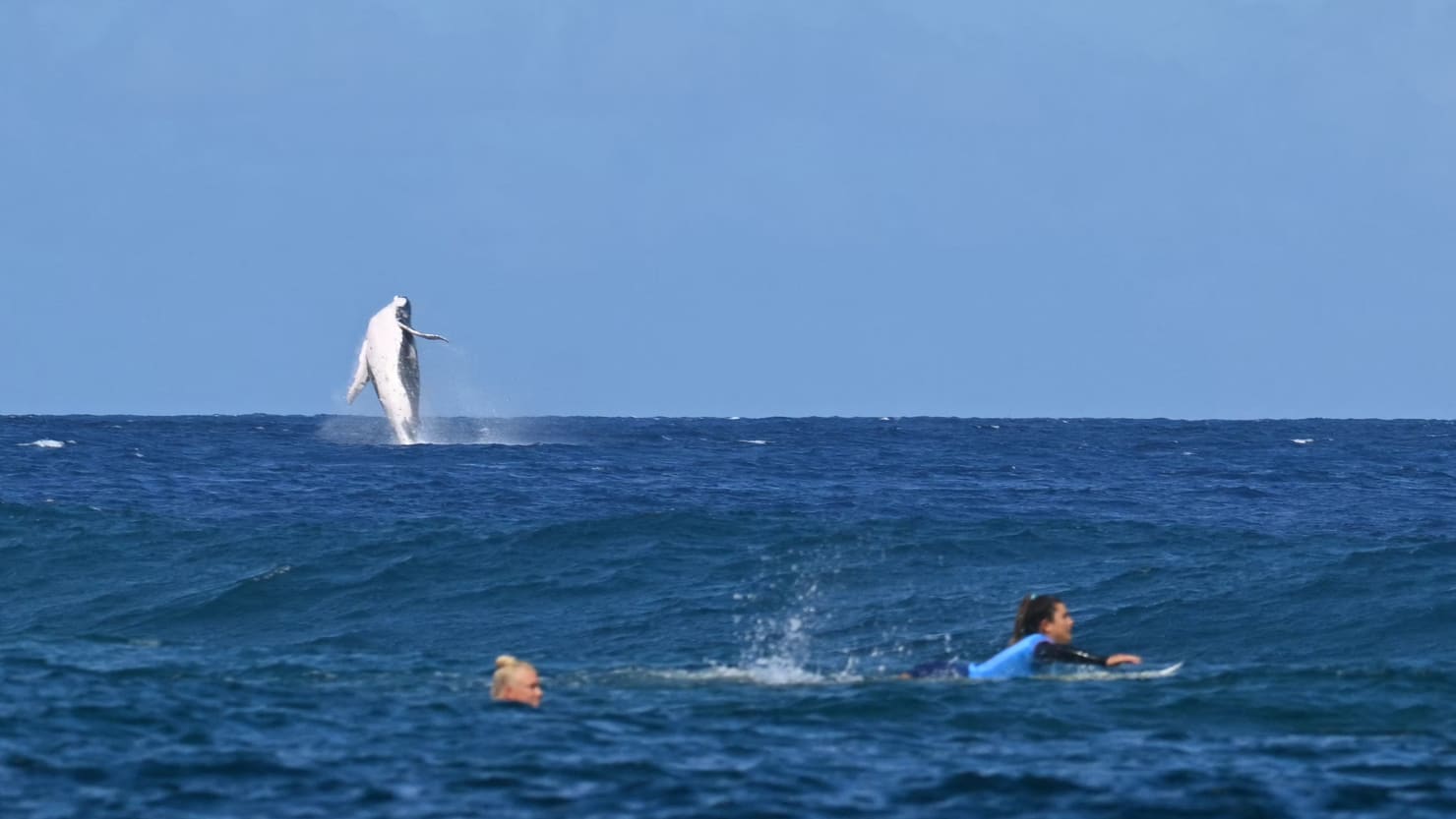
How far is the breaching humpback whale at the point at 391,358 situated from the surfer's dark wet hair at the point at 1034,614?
32320mm

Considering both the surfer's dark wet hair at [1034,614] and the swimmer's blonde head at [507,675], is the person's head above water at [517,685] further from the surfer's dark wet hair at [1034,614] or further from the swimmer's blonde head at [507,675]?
the surfer's dark wet hair at [1034,614]

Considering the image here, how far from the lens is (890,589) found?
76.4ft

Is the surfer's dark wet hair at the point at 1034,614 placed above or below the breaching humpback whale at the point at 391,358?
below

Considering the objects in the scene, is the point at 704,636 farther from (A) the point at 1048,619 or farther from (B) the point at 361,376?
(B) the point at 361,376

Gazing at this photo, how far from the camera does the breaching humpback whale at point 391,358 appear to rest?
4631 cm

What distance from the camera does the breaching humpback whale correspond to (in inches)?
1823

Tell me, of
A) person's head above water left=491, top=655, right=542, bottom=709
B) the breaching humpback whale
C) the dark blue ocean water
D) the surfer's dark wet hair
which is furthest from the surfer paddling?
the breaching humpback whale

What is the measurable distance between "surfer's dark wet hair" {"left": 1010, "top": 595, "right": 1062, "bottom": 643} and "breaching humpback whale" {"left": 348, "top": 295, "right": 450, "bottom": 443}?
32320mm

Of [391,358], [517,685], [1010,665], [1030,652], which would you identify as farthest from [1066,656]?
[391,358]

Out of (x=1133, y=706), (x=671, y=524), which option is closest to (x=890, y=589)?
(x=671, y=524)

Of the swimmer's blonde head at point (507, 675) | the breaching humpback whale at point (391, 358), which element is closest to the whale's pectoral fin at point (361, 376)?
the breaching humpback whale at point (391, 358)

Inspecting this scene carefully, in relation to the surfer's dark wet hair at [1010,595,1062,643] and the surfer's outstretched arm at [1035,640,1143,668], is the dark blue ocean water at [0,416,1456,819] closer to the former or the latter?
the surfer's outstretched arm at [1035,640,1143,668]

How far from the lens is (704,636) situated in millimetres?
20016

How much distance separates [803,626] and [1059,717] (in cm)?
801
